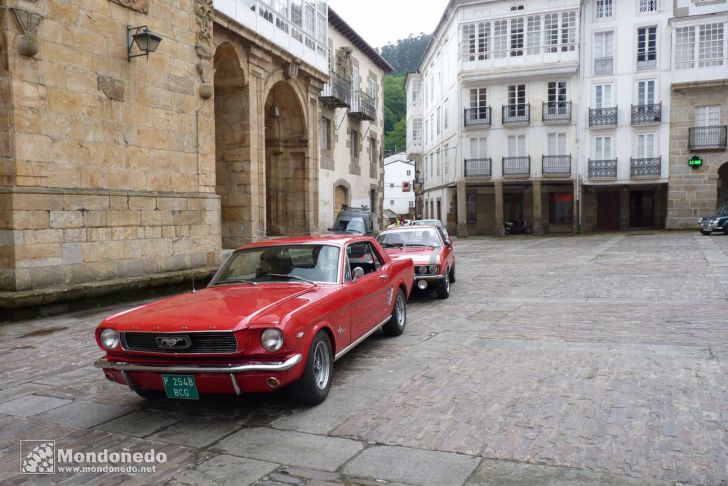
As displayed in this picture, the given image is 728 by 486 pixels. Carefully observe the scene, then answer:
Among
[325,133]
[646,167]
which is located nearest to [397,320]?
[325,133]

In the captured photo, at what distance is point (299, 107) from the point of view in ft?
67.0

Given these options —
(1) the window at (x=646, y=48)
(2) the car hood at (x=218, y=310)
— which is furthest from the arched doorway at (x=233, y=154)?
(1) the window at (x=646, y=48)

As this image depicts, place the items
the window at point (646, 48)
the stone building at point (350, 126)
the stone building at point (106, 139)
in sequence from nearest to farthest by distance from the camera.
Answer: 1. the stone building at point (106, 139)
2. the stone building at point (350, 126)
3. the window at point (646, 48)

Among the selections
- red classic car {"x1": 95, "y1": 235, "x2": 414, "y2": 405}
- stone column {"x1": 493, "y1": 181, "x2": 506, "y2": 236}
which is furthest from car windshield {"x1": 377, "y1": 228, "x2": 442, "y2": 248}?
stone column {"x1": 493, "y1": 181, "x2": 506, "y2": 236}

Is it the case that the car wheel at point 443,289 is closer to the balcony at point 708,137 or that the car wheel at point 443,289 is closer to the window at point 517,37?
the window at point 517,37

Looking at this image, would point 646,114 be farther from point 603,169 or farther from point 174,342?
point 174,342

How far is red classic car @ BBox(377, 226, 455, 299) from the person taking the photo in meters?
10.2

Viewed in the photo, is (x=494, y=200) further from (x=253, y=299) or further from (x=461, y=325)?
(x=253, y=299)

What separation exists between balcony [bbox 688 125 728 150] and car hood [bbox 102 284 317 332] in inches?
1320

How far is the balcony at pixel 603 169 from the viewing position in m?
33.9

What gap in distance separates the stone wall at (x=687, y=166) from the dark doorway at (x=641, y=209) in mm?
3951

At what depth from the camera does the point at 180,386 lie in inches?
167

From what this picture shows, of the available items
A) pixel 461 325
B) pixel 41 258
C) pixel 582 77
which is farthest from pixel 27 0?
pixel 582 77

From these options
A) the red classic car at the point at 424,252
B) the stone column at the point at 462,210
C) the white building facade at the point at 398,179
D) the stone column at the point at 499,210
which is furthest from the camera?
the white building facade at the point at 398,179
